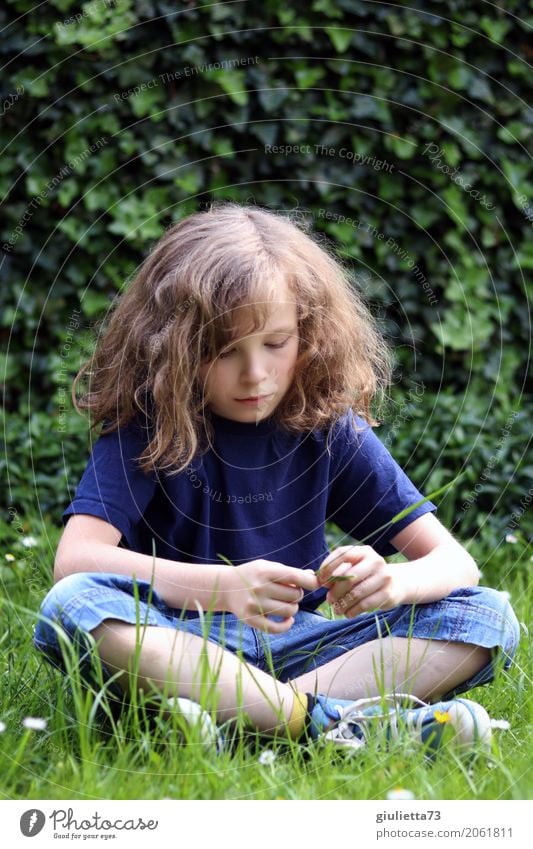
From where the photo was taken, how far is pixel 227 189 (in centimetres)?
269

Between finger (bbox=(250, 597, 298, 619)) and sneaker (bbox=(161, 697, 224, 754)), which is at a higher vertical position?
finger (bbox=(250, 597, 298, 619))

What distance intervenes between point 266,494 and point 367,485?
0.16 m

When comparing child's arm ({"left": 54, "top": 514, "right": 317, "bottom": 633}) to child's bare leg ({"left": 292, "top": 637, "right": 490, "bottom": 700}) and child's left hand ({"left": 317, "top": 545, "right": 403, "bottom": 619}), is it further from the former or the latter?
child's bare leg ({"left": 292, "top": 637, "right": 490, "bottom": 700})

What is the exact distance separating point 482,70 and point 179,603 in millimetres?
1769

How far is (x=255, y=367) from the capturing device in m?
1.53

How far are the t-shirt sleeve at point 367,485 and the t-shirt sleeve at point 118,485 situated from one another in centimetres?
31

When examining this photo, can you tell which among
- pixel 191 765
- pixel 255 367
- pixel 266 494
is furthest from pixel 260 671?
pixel 255 367

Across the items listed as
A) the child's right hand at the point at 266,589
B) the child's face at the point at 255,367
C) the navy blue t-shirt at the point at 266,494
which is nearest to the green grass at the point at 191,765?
the child's right hand at the point at 266,589

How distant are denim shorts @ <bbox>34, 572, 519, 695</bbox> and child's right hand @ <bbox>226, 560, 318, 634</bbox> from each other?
0.12 feet

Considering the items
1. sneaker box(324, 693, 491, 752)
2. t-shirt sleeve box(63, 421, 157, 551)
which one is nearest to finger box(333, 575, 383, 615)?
sneaker box(324, 693, 491, 752)

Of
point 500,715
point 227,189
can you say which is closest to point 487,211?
point 227,189
